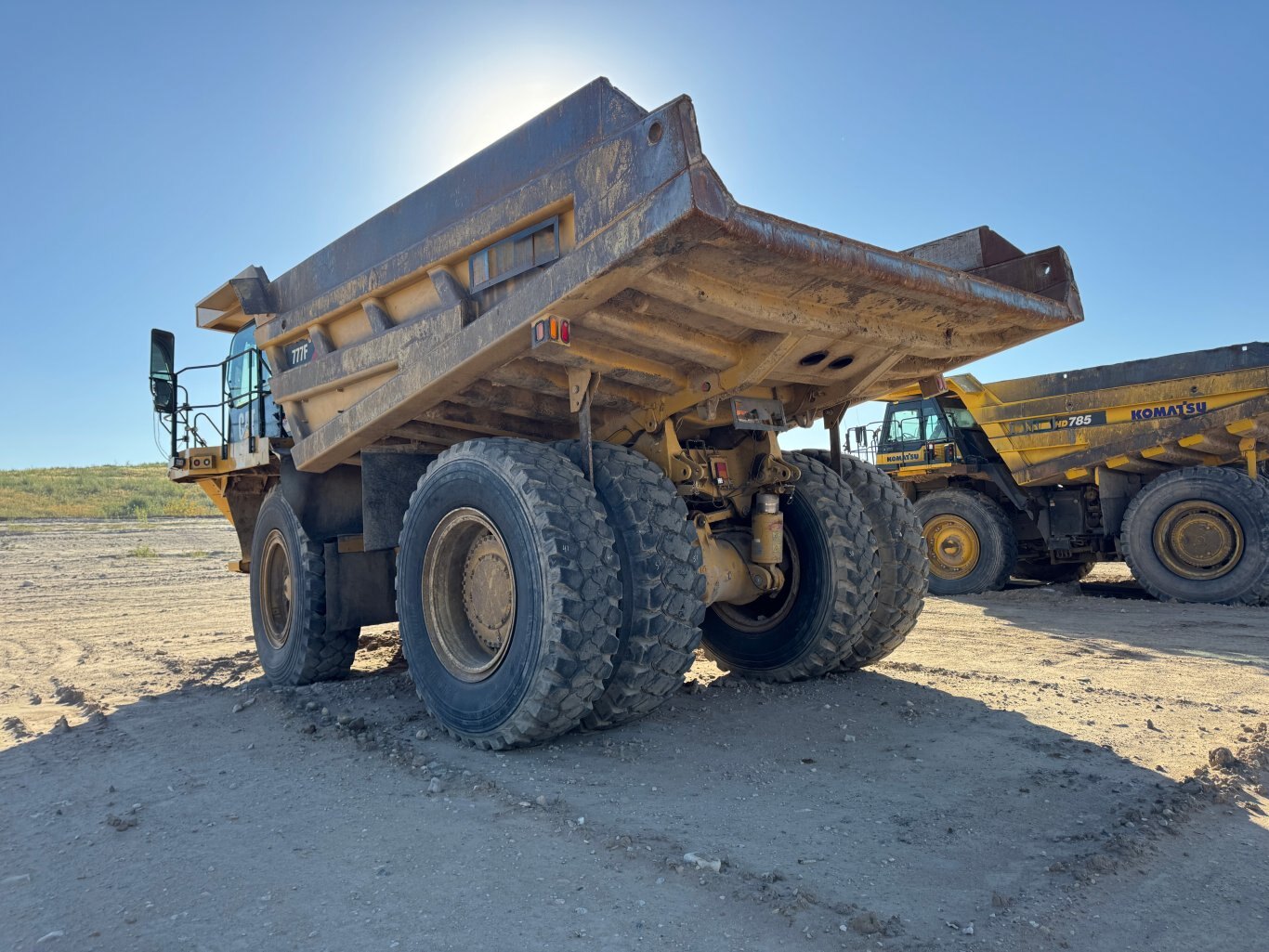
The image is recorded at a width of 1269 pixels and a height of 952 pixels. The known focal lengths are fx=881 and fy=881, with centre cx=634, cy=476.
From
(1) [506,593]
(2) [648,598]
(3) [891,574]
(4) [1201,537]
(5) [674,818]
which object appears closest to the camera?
(5) [674,818]

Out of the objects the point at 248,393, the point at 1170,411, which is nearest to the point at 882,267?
the point at 248,393

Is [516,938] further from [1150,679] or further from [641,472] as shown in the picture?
[1150,679]

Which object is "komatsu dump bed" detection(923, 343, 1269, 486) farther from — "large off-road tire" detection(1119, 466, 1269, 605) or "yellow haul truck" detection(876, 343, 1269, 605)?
"large off-road tire" detection(1119, 466, 1269, 605)

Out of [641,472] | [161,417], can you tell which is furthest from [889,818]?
[161,417]

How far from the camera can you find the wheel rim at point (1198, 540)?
9.55 metres

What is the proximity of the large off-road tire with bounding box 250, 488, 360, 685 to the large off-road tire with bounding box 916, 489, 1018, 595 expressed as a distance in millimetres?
7909

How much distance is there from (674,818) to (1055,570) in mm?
11302

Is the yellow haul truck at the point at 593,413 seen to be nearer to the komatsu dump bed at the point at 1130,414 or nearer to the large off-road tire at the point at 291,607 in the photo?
the large off-road tire at the point at 291,607

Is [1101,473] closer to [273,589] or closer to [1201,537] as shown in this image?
[1201,537]

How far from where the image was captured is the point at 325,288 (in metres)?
5.48

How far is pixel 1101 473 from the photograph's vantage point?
10773mm

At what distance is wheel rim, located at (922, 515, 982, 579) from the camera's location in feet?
38.3

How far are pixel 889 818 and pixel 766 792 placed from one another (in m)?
0.50

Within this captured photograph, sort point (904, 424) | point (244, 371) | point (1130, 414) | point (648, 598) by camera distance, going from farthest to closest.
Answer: point (904, 424) → point (1130, 414) → point (244, 371) → point (648, 598)
